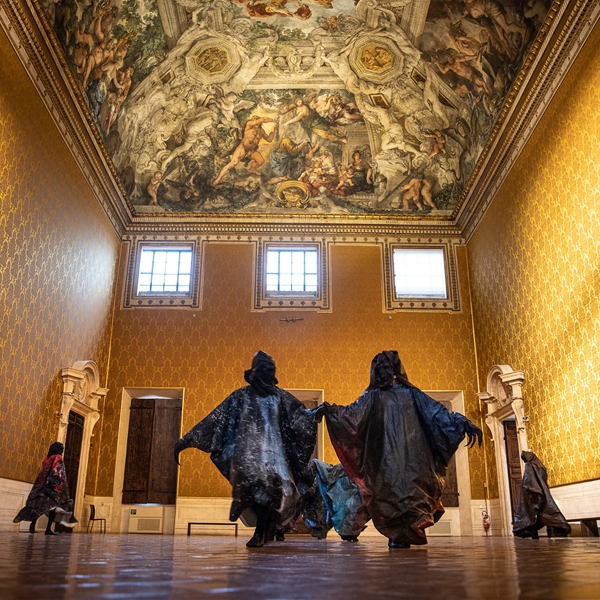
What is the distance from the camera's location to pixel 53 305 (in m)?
12.5

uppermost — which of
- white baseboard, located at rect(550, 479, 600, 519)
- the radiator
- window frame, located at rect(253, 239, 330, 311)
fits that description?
window frame, located at rect(253, 239, 330, 311)

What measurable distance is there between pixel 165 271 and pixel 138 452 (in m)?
4.95

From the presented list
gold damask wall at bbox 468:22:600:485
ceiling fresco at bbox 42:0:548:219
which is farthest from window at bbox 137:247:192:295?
gold damask wall at bbox 468:22:600:485

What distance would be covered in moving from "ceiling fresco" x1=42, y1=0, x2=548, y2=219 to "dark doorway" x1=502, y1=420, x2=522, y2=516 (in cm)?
633

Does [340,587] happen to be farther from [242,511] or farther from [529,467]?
[529,467]

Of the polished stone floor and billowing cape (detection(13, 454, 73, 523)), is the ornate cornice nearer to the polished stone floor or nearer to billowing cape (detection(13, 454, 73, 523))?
billowing cape (detection(13, 454, 73, 523))

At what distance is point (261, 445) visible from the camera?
19.5 feet

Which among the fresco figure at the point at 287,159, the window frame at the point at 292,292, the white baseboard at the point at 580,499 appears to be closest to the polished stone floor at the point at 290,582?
the white baseboard at the point at 580,499

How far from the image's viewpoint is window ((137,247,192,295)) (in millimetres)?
17438

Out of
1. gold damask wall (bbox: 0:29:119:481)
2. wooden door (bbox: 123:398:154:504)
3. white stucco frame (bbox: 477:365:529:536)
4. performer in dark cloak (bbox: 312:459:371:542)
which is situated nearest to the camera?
performer in dark cloak (bbox: 312:459:371:542)

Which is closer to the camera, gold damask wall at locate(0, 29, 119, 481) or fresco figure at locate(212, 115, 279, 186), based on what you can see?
gold damask wall at locate(0, 29, 119, 481)

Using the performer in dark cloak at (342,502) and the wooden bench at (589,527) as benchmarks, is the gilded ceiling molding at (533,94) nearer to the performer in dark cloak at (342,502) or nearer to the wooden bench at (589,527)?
the wooden bench at (589,527)

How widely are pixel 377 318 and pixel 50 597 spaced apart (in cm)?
1551

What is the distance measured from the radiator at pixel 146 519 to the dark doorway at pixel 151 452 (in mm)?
199
